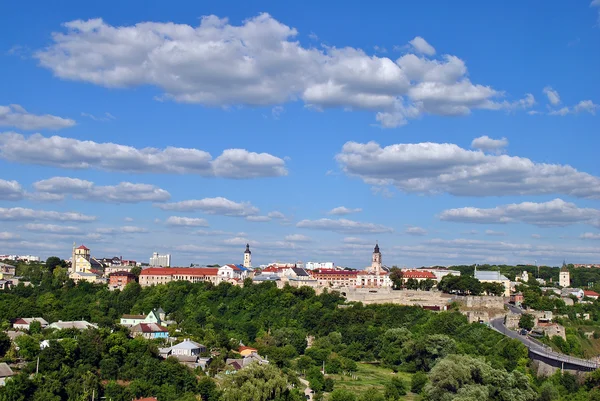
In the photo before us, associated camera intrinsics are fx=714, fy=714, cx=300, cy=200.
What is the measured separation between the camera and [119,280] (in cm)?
10081

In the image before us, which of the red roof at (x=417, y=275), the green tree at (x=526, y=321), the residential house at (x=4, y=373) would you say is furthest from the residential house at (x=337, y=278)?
the residential house at (x=4, y=373)

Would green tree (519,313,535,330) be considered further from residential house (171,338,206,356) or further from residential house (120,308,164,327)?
residential house (120,308,164,327)

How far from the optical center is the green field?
188 ft

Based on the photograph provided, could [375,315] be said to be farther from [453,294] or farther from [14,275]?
[14,275]

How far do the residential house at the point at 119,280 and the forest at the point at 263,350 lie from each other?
3.49 m

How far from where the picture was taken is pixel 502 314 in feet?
268

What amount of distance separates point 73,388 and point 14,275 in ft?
208

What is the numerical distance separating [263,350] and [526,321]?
30.0 meters

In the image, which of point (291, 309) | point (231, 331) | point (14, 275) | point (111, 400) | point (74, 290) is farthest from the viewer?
point (14, 275)

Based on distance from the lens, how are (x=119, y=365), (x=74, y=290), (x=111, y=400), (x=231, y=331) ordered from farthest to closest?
1. (x=74, y=290)
2. (x=231, y=331)
3. (x=119, y=365)
4. (x=111, y=400)

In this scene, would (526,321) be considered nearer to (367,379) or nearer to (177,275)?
(367,379)

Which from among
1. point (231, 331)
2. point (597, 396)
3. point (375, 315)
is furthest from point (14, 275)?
point (597, 396)

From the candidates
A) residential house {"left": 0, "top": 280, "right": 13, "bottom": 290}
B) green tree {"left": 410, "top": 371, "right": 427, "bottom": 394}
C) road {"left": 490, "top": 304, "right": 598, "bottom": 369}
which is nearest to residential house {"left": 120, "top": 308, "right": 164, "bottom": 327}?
residential house {"left": 0, "top": 280, "right": 13, "bottom": 290}

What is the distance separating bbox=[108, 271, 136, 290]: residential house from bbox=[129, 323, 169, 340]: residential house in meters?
30.6
